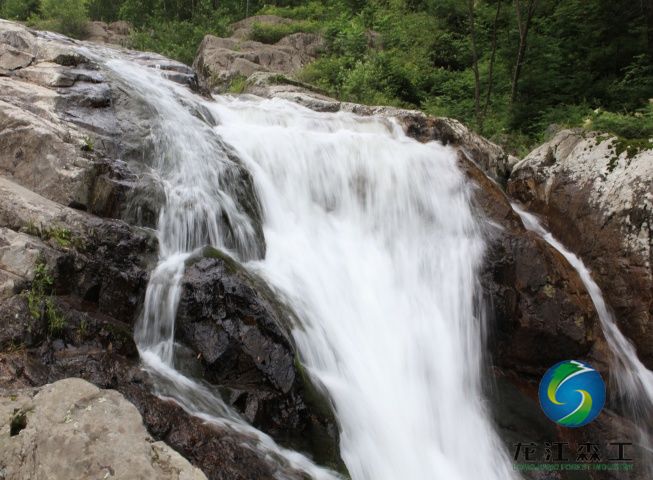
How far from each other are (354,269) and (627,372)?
354 cm

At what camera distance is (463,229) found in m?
6.32

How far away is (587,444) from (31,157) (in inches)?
260

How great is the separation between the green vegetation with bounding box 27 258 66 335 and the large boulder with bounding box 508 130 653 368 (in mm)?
6412

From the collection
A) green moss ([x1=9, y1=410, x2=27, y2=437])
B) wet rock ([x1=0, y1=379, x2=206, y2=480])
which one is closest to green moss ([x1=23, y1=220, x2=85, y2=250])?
wet rock ([x1=0, y1=379, x2=206, y2=480])

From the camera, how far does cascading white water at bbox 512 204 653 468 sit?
17.5 ft

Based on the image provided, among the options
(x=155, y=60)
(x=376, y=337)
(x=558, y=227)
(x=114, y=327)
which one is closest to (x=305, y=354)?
(x=376, y=337)

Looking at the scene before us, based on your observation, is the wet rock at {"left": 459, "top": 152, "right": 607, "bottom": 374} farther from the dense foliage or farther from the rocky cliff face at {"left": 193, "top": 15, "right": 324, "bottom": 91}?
the rocky cliff face at {"left": 193, "top": 15, "right": 324, "bottom": 91}

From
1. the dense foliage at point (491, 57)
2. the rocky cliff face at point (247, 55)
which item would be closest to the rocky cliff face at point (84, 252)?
the dense foliage at point (491, 57)

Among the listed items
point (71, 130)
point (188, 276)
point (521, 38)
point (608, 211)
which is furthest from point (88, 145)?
point (521, 38)

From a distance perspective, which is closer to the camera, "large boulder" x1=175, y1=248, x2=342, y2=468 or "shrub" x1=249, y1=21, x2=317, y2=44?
"large boulder" x1=175, y1=248, x2=342, y2=468

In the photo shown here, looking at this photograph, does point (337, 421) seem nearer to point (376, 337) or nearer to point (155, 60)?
point (376, 337)

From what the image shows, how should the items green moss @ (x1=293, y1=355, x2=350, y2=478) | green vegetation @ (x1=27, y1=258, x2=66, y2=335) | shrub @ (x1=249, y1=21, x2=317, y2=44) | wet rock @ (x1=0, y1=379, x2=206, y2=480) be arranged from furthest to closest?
1. shrub @ (x1=249, y1=21, x2=317, y2=44)
2. green moss @ (x1=293, y1=355, x2=350, y2=478)
3. green vegetation @ (x1=27, y1=258, x2=66, y2=335)
4. wet rock @ (x1=0, y1=379, x2=206, y2=480)

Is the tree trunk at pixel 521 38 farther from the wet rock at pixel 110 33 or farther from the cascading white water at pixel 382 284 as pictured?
the wet rock at pixel 110 33

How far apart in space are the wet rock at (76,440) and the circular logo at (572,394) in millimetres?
4537
